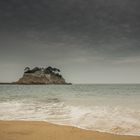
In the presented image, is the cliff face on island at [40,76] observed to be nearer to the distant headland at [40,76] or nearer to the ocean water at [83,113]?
the distant headland at [40,76]

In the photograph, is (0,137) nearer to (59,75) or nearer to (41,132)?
(41,132)

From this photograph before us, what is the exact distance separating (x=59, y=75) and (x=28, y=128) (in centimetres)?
14825

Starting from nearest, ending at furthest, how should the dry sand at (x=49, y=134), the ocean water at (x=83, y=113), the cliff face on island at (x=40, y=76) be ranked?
the dry sand at (x=49, y=134) → the ocean water at (x=83, y=113) → the cliff face on island at (x=40, y=76)

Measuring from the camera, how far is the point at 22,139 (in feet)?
19.1

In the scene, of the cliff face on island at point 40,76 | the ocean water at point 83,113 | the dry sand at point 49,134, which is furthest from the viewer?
the cliff face on island at point 40,76

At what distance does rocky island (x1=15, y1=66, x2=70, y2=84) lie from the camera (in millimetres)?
144750

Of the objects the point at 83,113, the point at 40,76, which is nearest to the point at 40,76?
the point at 40,76

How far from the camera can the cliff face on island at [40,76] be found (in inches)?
5699

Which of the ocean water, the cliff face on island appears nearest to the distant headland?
the cliff face on island

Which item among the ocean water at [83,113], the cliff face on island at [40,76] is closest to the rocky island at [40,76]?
the cliff face on island at [40,76]

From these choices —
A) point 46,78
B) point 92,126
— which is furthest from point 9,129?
point 46,78

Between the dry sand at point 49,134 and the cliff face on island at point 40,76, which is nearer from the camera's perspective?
the dry sand at point 49,134

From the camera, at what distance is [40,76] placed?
14362 centimetres

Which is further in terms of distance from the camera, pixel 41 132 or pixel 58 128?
pixel 58 128
